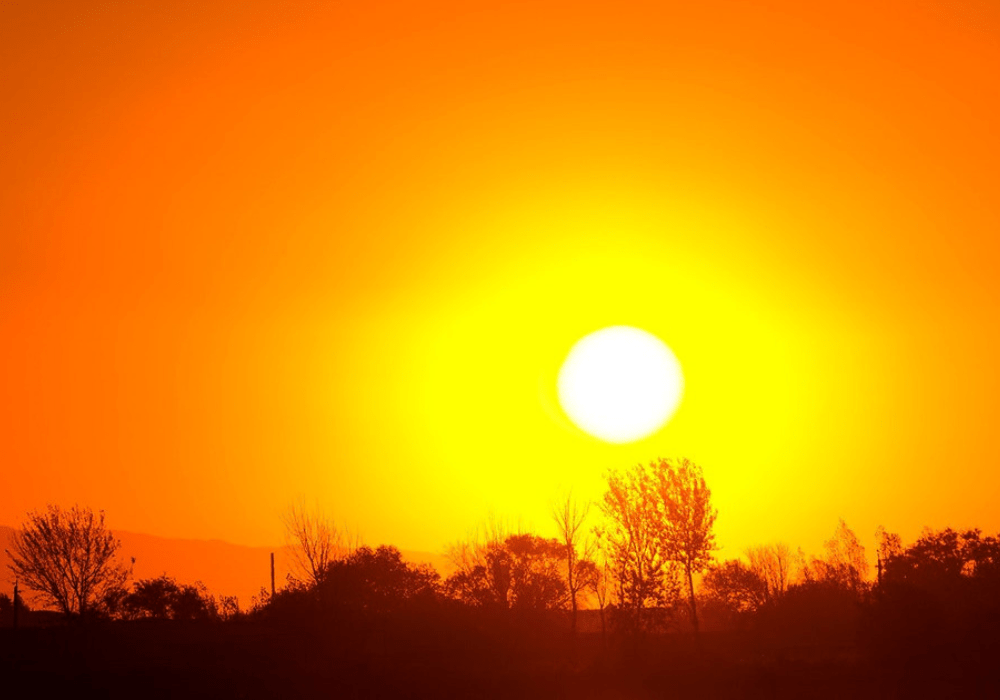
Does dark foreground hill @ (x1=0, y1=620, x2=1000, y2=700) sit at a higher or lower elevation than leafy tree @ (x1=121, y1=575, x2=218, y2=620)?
lower

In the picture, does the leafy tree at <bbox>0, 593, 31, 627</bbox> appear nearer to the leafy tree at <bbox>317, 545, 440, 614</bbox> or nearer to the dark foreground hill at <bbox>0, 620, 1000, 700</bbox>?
the dark foreground hill at <bbox>0, 620, 1000, 700</bbox>

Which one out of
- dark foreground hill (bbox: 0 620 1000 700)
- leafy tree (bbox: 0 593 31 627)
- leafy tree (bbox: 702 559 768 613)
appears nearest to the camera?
dark foreground hill (bbox: 0 620 1000 700)

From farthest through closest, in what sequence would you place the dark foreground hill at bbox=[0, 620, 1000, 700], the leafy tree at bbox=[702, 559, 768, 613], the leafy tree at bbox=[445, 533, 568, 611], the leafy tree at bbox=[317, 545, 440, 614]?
the leafy tree at bbox=[702, 559, 768, 613]
the leafy tree at bbox=[445, 533, 568, 611]
the leafy tree at bbox=[317, 545, 440, 614]
the dark foreground hill at bbox=[0, 620, 1000, 700]

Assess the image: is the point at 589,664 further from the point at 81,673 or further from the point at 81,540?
the point at 81,540

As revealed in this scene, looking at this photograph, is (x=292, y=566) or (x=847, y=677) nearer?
(x=847, y=677)

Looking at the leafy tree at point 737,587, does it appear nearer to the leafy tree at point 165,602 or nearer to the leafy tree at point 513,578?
the leafy tree at point 513,578

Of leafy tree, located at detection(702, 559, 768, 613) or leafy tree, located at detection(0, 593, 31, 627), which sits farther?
leafy tree, located at detection(702, 559, 768, 613)

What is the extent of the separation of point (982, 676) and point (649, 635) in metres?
19.1

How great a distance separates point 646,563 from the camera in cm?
6262

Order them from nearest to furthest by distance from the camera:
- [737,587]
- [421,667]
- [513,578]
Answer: [421,667]
[513,578]
[737,587]

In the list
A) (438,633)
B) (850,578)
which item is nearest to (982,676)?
(438,633)

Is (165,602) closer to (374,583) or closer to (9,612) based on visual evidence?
(374,583)

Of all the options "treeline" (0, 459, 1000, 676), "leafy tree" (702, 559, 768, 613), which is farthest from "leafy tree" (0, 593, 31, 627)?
"leafy tree" (702, 559, 768, 613)

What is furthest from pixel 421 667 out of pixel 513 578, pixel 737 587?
pixel 737 587
